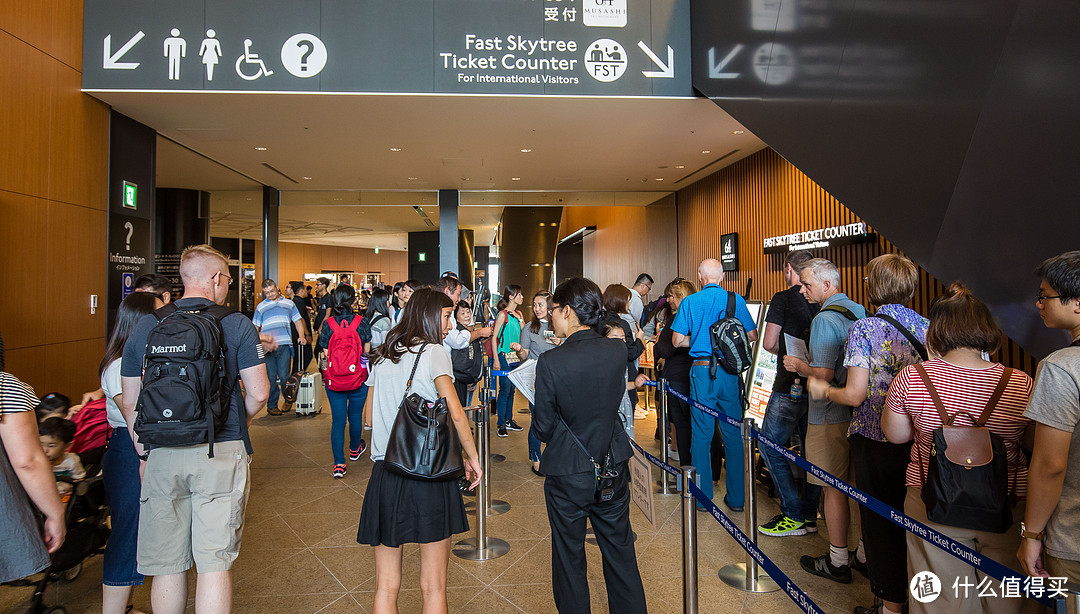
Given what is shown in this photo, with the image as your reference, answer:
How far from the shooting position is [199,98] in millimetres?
6547

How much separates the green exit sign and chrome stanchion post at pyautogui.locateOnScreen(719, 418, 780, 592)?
Result: 302 inches

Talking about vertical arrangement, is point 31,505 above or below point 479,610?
above

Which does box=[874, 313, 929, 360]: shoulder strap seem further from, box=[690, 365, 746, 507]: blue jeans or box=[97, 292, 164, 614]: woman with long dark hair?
box=[97, 292, 164, 614]: woman with long dark hair

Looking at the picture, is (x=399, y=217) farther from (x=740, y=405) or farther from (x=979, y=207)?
(x=979, y=207)

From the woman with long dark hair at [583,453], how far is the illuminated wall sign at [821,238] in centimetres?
525

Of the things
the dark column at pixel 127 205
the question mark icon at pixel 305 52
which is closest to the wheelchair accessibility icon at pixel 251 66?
the question mark icon at pixel 305 52

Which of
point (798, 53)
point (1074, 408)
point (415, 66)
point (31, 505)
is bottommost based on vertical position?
point (31, 505)

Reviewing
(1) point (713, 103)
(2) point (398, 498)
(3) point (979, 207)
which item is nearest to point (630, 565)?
(2) point (398, 498)

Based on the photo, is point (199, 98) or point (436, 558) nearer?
point (436, 558)

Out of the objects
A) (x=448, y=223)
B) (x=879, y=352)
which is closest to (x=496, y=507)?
(x=879, y=352)

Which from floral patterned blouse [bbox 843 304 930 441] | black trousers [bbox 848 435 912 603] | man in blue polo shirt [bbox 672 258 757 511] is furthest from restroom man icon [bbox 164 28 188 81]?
black trousers [bbox 848 435 912 603]

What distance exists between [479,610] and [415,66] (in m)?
5.72

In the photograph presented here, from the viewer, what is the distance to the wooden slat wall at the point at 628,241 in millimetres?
13039

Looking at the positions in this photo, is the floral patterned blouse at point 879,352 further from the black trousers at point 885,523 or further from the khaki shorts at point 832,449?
the khaki shorts at point 832,449
